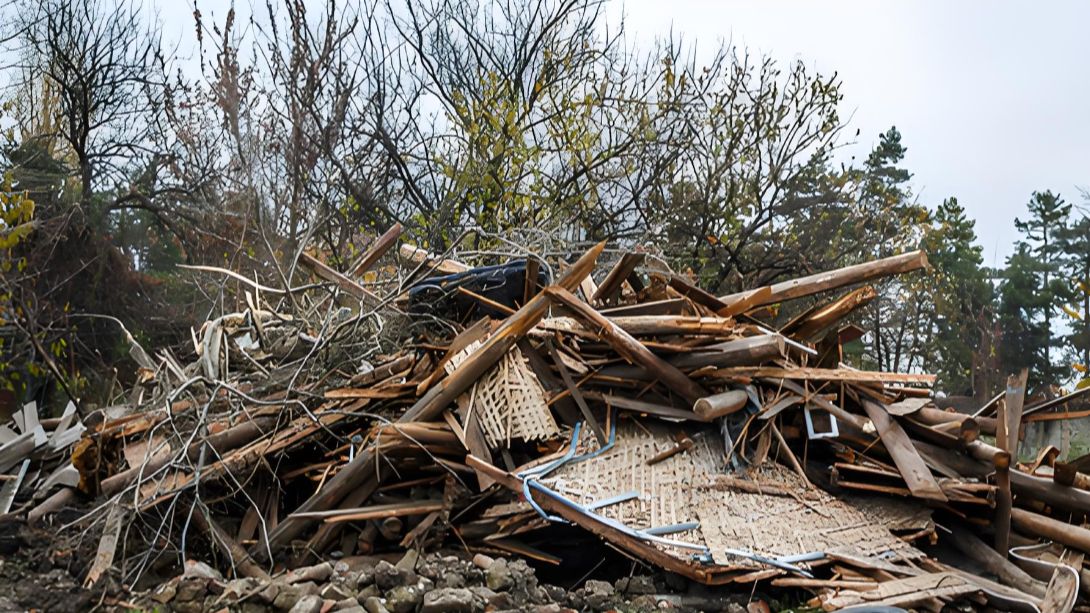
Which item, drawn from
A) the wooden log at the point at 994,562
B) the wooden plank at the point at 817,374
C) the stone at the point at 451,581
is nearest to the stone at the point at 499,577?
the stone at the point at 451,581

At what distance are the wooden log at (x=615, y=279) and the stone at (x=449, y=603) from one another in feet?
9.22

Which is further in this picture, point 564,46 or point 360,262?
point 564,46

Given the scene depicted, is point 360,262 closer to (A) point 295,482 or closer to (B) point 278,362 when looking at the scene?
(B) point 278,362

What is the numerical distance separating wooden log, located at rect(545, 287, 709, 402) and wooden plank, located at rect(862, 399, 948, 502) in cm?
97

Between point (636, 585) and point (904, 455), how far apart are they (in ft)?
5.50

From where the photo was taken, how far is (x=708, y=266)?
1558 centimetres

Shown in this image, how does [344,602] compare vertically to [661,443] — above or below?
below

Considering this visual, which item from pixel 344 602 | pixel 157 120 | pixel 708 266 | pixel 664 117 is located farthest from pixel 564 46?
pixel 344 602

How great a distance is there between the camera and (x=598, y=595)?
445cm

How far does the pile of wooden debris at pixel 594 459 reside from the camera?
189 inches

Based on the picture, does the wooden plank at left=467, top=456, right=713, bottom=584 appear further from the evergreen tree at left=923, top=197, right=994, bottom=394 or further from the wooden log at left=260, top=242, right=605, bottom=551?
the evergreen tree at left=923, top=197, right=994, bottom=394

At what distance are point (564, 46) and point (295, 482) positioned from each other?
11900 millimetres

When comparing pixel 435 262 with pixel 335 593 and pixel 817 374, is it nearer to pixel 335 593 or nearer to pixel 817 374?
pixel 817 374

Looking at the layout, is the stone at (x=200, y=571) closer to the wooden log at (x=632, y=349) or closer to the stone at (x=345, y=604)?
the stone at (x=345, y=604)
